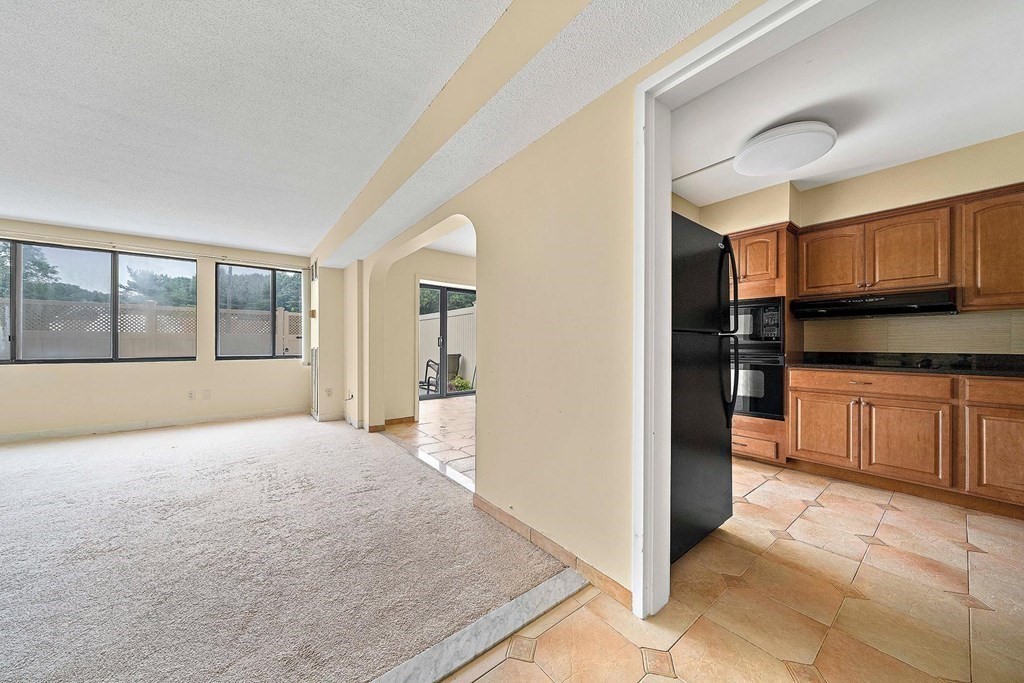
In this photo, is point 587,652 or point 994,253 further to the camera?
point 994,253

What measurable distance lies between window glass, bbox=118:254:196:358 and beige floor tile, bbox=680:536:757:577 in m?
6.15

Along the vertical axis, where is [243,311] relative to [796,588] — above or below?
above

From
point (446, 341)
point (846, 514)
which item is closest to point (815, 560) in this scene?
point (846, 514)

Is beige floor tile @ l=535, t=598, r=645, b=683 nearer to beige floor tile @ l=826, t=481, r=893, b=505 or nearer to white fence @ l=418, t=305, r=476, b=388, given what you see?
beige floor tile @ l=826, t=481, r=893, b=505

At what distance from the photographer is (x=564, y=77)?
59.1 inches

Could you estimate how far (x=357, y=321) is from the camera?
15.2ft

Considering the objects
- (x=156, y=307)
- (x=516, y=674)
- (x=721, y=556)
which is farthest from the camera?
(x=156, y=307)

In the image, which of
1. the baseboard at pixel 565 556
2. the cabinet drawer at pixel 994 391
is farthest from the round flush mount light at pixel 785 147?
the baseboard at pixel 565 556

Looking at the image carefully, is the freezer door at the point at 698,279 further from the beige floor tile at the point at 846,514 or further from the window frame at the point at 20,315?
the window frame at the point at 20,315

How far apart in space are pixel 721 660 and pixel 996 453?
251 cm

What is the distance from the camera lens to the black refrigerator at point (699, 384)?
1.72 m

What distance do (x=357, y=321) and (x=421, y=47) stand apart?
11.5 feet

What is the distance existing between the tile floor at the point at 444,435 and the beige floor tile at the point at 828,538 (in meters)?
2.03

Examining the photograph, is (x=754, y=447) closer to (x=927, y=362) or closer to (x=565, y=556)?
(x=927, y=362)
